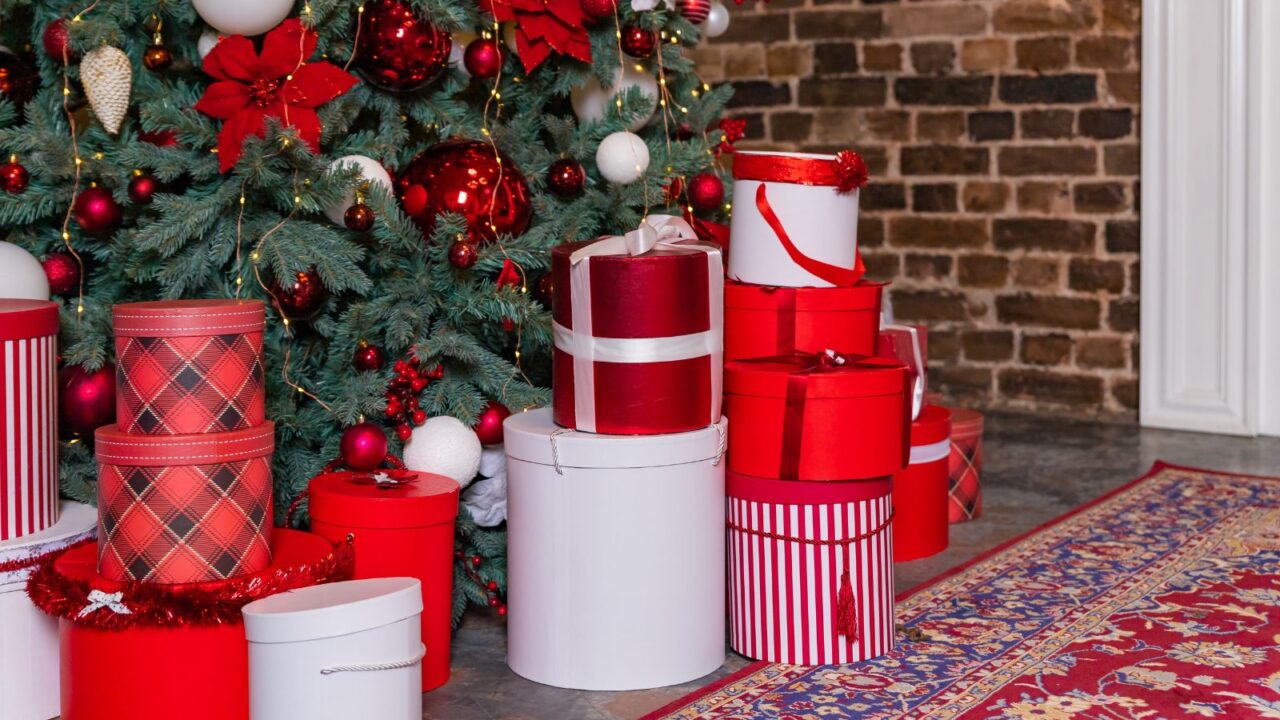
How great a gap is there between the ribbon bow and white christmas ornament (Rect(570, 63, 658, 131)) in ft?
4.53

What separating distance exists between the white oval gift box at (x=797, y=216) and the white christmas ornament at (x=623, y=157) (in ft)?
0.62

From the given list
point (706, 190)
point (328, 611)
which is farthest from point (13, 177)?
point (706, 190)

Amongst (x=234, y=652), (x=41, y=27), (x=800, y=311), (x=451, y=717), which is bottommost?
(x=451, y=717)

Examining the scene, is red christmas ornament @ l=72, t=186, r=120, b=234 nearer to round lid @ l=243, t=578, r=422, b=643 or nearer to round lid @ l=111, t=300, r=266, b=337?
round lid @ l=111, t=300, r=266, b=337

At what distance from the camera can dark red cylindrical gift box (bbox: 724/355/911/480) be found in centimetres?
245

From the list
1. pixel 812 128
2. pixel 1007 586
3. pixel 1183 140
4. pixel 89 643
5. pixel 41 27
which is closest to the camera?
pixel 89 643

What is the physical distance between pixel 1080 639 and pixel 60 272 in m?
1.94

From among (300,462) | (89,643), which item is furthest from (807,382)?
(89,643)

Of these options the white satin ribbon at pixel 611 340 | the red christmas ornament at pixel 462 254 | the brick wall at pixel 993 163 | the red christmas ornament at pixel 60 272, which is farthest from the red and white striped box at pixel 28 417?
the brick wall at pixel 993 163

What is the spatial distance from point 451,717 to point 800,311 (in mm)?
1007

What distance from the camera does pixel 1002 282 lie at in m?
5.01

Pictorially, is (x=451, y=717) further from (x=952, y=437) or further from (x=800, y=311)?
(x=952, y=437)

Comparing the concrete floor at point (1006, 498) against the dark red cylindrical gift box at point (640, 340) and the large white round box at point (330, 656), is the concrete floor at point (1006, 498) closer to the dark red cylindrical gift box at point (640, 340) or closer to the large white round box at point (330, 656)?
the large white round box at point (330, 656)

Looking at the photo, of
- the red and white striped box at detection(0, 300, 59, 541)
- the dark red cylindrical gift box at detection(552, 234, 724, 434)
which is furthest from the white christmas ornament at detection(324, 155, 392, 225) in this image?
the red and white striped box at detection(0, 300, 59, 541)
